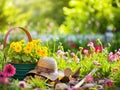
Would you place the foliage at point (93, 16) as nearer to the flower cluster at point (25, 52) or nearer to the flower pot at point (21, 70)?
the flower cluster at point (25, 52)

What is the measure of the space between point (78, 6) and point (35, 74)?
9.94 m

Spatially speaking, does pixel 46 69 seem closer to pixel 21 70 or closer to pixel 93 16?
pixel 21 70

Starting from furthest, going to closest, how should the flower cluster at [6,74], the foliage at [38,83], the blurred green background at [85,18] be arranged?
1. the blurred green background at [85,18]
2. the foliage at [38,83]
3. the flower cluster at [6,74]

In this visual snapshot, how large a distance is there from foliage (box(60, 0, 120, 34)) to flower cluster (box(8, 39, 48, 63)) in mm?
8259

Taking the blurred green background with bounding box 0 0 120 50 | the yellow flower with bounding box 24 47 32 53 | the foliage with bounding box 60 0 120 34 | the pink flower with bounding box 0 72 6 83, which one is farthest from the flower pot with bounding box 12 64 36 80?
the foliage with bounding box 60 0 120 34

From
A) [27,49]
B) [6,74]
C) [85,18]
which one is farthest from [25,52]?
[85,18]

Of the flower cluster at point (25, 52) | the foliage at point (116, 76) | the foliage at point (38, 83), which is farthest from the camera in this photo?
the flower cluster at point (25, 52)

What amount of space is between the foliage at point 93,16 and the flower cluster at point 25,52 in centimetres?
826

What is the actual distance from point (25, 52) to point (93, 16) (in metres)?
9.48

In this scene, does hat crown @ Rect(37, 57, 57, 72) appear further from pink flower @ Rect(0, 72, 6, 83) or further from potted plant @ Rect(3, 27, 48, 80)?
pink flower @ Rect(0, 72, 6, 83)

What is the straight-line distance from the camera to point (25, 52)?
15.6 ft

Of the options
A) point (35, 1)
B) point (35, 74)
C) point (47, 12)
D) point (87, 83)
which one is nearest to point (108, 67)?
point (87, 83)

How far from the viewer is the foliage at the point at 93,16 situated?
43.7 ft

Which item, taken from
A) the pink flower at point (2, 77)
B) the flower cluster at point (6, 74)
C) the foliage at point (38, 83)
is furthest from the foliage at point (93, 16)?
the pink flower at point (2, 77)
